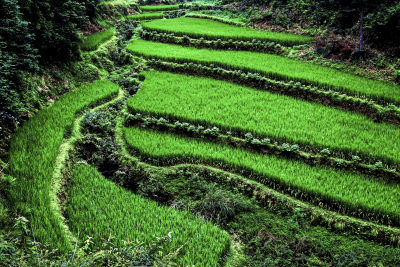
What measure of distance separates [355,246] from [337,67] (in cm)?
886

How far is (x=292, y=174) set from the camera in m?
5.91

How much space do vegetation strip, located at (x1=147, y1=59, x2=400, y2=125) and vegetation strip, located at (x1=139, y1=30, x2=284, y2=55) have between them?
137 inches

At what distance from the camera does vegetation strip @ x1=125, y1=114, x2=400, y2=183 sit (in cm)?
603

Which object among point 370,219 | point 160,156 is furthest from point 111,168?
point 370,219

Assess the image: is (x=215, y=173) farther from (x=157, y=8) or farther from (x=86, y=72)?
(x=157, y=8)

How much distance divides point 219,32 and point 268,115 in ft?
32.4

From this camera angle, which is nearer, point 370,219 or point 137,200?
point 370,219

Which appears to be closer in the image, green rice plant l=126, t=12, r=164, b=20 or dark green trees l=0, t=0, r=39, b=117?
dark green trees l=0, t=0, r=39, b=117

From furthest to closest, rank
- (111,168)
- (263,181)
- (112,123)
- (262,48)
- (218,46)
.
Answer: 1. (218,46)
2. (262,48)
3. (112,123)
4. (111,168)
5. (263,181)

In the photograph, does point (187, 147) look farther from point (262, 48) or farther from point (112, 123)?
point (262, 48)

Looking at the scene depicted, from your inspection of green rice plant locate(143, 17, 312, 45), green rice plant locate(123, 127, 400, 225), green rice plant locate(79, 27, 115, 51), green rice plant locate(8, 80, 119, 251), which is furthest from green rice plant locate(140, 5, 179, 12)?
green rice plant locate(123, 127, 400, 225)

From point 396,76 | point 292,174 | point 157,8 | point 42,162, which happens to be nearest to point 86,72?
point 42,162

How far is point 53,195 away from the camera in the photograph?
196 inches

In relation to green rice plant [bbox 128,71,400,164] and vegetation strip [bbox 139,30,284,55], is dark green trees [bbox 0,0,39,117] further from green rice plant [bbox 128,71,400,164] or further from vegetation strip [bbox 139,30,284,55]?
vegetation strip [bbox 139,30,284,55]
